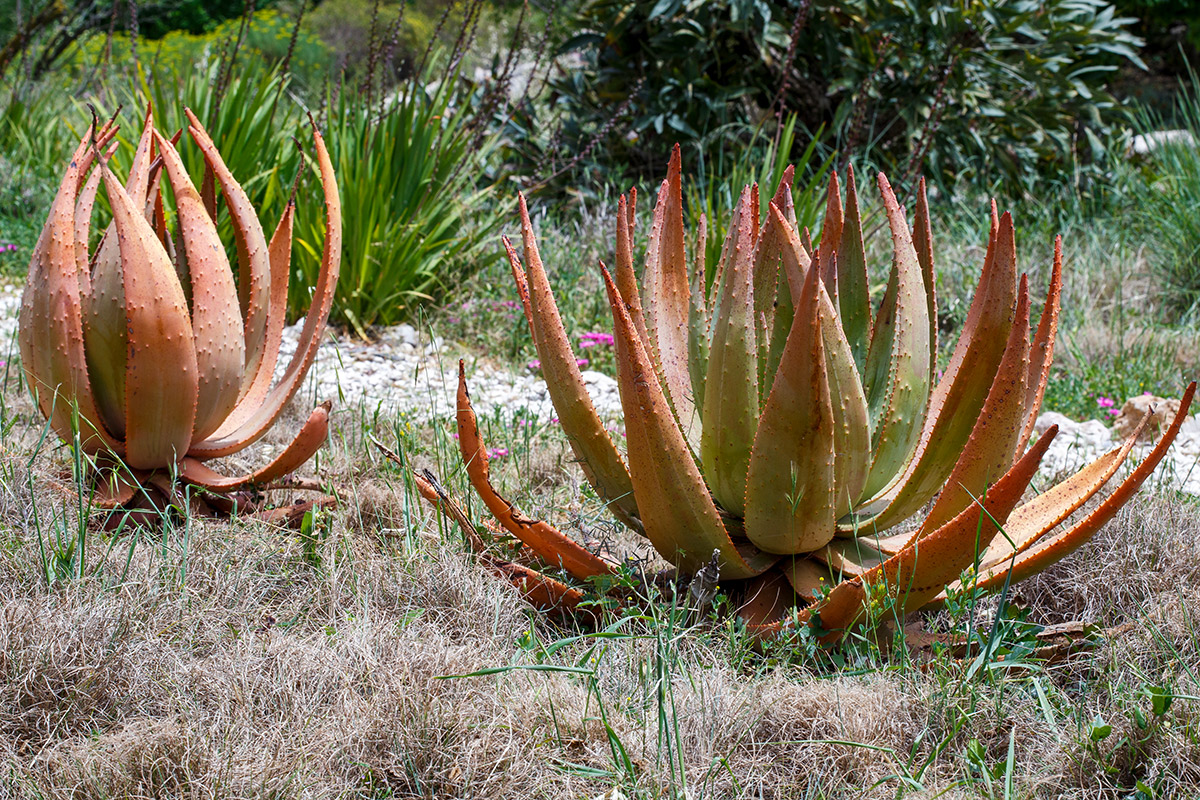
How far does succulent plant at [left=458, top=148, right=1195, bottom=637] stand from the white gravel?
122 centimetres

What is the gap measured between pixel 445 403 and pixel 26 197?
12.5ft

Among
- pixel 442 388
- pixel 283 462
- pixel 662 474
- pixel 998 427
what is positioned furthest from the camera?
pixel 442 388

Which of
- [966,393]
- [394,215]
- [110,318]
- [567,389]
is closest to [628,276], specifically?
[567,389]

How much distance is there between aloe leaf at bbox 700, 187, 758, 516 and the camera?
1624 millimetres

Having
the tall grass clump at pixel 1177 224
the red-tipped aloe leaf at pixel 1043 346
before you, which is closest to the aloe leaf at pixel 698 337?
the red-tipped aloe leaf at pixel 1043 346

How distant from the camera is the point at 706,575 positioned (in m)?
1.70

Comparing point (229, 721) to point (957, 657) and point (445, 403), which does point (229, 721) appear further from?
point (445, 403)

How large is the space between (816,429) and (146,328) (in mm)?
1327

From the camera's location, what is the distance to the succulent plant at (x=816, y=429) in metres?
1.53

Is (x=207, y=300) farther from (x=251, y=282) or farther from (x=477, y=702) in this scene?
(x=477, y=702)

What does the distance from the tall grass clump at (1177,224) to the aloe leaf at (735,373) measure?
422 cm

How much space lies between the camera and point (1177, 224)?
211 inches

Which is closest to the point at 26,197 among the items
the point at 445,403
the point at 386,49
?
the point at 386,49

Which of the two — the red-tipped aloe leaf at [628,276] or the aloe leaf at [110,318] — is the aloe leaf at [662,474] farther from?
the aloe leaf at [110,318]
